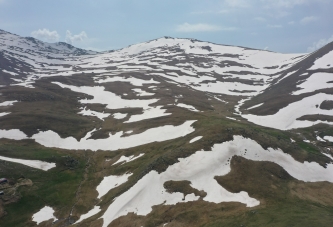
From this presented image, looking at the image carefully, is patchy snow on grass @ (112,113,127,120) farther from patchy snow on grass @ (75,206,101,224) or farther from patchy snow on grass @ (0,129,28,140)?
patchy snow on grass @ (75,206,101,224)

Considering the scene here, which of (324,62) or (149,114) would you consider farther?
(324,62)

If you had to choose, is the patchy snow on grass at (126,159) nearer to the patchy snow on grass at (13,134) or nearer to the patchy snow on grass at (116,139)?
the patchy snow on grass at (116,139)

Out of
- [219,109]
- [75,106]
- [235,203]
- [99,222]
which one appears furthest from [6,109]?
[235,203]

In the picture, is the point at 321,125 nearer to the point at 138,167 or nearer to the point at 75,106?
the point at 138,167

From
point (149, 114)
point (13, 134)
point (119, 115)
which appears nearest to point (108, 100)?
point (119, 115)

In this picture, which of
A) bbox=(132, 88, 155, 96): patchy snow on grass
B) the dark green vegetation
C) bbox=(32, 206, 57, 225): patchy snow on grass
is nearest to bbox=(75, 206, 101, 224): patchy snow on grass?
the dark green vegetation

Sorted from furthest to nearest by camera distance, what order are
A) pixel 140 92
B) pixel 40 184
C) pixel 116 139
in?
1. pixel 140 92
2. pixel 116 139
3. pixel 40 184

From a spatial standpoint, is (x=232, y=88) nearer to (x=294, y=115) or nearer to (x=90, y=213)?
(x=294, y=115)
